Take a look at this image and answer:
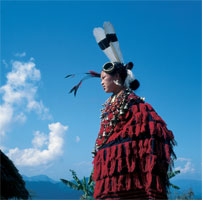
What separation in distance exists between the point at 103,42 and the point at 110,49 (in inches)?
7.4

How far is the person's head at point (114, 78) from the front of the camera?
3766mm

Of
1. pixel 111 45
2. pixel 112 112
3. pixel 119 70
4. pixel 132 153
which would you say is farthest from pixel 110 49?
pixel 132 153

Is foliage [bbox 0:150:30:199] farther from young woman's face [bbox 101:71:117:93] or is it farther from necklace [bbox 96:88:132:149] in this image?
young woman's face [bbox 101:71:117:93]

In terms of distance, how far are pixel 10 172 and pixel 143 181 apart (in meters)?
2.36

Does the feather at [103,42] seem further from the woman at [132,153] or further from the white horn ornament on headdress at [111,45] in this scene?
the woman at [132,153]

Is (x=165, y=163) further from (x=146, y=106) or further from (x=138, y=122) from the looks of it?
Result: (x=146, y=106)

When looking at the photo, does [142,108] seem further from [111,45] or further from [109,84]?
[111,45]

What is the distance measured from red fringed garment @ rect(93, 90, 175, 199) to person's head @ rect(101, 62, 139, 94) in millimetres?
506

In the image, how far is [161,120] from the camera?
3090mm

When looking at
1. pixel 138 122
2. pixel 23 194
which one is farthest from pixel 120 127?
pixel 23 194

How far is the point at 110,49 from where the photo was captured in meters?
4.14

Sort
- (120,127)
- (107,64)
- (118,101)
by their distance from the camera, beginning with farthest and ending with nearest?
1. (107,64)
2. (118,101)
3. (120,127)

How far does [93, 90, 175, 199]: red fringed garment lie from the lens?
2.69 metres

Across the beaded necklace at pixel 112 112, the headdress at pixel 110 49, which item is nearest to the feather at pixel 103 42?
the headdress at pixel 110 49
